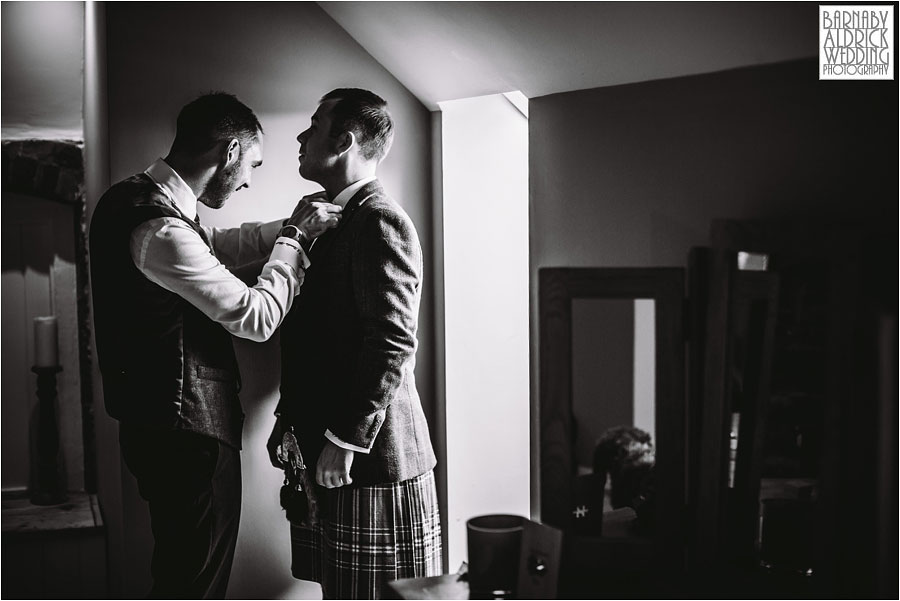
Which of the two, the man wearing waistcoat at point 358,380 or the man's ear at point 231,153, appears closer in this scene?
the man wearing waistcoat at point 358,380

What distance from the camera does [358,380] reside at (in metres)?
1.78

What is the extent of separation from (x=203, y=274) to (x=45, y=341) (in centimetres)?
47

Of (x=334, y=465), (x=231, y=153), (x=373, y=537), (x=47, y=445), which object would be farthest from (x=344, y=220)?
(x=47, y=445)

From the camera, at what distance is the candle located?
1909 millimetres

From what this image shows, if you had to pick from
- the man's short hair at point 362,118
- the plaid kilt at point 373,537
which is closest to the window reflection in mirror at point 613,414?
the plaid kilt at point 373,537

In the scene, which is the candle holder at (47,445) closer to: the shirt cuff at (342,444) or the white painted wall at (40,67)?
the white painted wall at (40,67)

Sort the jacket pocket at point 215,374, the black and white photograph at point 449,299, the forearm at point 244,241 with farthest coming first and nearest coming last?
the forearm at point 244,241 → the jacket pocket at point 215,374 → the black and white photograph at point 449,299

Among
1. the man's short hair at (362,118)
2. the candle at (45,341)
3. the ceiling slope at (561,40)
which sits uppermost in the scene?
the ceiling slope at (561,40)

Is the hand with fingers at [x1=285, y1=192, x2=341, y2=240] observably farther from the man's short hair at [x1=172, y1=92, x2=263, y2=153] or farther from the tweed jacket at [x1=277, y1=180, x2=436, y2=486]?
the man's short hair at [x1=172, y1=92, x2=263, y2=153]

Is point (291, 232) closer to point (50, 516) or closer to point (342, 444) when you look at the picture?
point (342, 444)

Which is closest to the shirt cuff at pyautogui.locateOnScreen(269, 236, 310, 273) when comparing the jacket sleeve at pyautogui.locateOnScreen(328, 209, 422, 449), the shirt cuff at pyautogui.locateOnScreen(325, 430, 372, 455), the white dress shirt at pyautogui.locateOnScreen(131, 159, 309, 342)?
the white dress shirt at pyautogui.locateOnScreen(131, 159, 309, 342)

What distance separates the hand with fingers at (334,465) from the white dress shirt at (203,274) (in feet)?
0.93

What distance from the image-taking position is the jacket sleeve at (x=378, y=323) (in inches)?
69.9

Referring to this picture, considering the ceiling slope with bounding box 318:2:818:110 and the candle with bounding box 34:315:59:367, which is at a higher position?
the ceiling slope with bounding box 318:2:818:110
